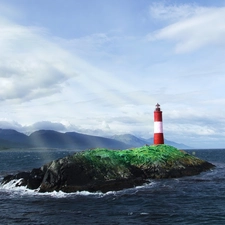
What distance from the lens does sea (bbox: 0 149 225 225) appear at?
20375mm

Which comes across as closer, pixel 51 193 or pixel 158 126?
pixel 51 193

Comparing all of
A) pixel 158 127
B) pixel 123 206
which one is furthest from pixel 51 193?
pixel 158 127

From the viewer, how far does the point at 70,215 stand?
21500 mm

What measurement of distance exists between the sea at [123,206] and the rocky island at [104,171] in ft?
4.23

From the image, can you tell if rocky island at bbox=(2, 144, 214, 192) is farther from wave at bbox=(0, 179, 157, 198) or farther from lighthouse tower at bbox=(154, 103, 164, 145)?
lighthouse tower at bbox=(154, 103, 164, 145)

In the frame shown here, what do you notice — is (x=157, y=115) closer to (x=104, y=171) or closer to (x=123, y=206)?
(x=104, y=171)

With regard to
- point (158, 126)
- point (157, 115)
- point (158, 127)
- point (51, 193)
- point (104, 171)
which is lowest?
point (51, 193)

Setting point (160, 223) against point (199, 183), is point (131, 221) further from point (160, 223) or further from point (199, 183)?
point (199, 183)

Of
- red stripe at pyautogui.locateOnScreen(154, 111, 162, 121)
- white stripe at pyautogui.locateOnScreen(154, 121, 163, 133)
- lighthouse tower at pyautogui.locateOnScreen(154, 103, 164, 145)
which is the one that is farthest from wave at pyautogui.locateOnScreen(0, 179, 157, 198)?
red stripe at pyautogui.locateOnScreen(154, 111, 162, 121)

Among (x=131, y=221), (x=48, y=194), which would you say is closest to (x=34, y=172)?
(x=48, y=194)

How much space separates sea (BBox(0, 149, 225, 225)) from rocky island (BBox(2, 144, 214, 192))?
129cm

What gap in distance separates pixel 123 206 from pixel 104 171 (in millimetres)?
9410

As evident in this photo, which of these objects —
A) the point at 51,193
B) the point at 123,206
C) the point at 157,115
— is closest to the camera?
the point at 123,206

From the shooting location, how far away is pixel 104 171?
32938 mm
